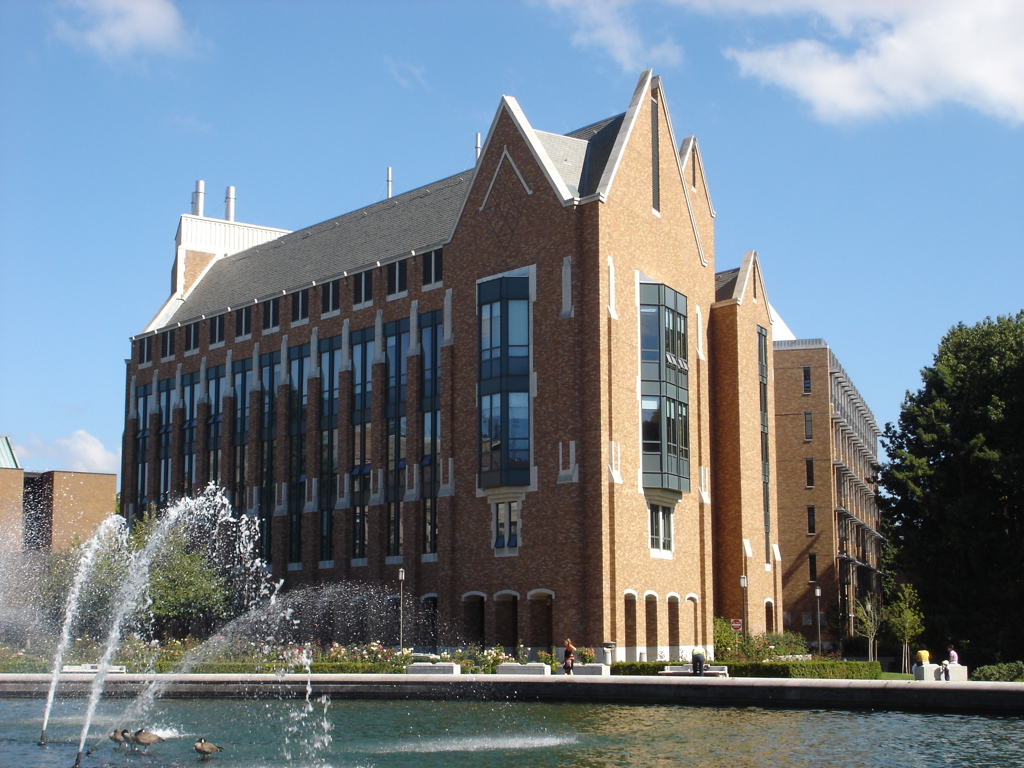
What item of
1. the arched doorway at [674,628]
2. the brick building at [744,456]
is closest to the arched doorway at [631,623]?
the arched doorway at [674,628]

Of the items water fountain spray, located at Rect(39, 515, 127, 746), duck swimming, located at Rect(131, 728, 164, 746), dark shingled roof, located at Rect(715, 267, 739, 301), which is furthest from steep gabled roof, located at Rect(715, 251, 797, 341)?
duck swimming, located at Rect(131, 728, 164, 746)

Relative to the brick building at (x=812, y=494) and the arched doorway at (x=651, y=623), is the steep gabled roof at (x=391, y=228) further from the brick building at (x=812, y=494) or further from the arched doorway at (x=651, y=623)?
the brick building at (x=812, y=494)

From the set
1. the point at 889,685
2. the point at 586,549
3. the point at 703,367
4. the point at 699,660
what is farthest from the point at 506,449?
the point at 889,685

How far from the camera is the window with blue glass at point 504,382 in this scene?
1929 inches

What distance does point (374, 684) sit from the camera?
3484 centimetres

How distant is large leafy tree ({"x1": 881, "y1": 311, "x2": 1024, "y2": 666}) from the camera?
173 ft

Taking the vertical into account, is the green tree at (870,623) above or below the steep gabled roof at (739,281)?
below

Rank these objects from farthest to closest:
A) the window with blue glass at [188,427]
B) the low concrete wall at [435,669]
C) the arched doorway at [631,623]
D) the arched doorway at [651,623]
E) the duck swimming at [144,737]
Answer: the window with blue glass at [188,427], the arched doorway at [651,623], the arched doorway at [631,623], the low concrete wall at [435,669], the duck swimming at [144,737]

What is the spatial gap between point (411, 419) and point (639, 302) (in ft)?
40.6

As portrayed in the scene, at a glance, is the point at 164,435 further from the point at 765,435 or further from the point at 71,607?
the point at 71,607

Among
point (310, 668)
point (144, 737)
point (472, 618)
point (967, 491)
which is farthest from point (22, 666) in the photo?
point (967, 491)

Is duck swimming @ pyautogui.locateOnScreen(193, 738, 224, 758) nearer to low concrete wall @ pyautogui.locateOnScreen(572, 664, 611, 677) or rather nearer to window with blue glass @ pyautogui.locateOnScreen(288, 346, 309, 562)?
low concrete wall @ pyautogui.locateOnScreen(572, 664, 611, 677)

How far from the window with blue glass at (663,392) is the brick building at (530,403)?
0.33ft

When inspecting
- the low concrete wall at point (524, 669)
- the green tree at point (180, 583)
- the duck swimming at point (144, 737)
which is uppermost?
the green tree at point (180, 583)
